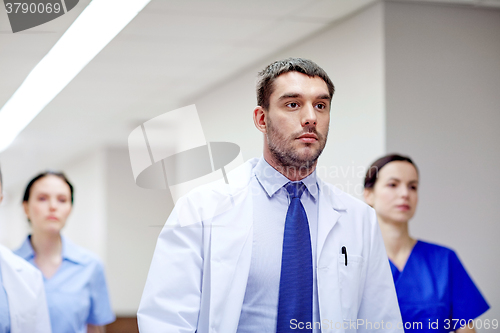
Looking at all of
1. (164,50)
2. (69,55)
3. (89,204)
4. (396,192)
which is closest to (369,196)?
(396,192)

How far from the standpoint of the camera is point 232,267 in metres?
1.34

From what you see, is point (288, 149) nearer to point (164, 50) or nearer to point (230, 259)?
point (230, 259)

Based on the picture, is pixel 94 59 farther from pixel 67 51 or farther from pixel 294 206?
pixel 294 206

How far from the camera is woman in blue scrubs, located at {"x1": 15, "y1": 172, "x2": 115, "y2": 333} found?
98.6 inches

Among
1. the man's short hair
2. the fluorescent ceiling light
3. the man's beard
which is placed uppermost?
the fluorescent ceiling light

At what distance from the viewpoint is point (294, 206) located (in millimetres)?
1460

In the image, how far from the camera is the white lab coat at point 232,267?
4.27ft

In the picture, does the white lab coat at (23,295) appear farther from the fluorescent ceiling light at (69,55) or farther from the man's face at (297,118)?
the fluorescent ceiling light at (69,55)

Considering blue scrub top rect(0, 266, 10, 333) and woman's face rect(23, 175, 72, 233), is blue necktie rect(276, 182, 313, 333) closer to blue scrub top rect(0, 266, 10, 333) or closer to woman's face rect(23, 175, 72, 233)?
blue scrub top rect(0, 266, 10, 333)

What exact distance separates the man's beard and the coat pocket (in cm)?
27

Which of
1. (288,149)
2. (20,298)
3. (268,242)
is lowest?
(20,298)

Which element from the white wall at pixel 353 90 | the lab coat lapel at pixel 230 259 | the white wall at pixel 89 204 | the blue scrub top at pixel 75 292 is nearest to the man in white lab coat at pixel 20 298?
the blue scrub top at pixel 75 292

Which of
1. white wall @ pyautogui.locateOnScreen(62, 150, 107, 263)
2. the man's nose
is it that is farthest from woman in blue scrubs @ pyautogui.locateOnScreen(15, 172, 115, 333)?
white wall @ pyautogui.locateOnScreen(62, 150, 107, 263)

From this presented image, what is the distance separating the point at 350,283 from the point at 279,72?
569mm
